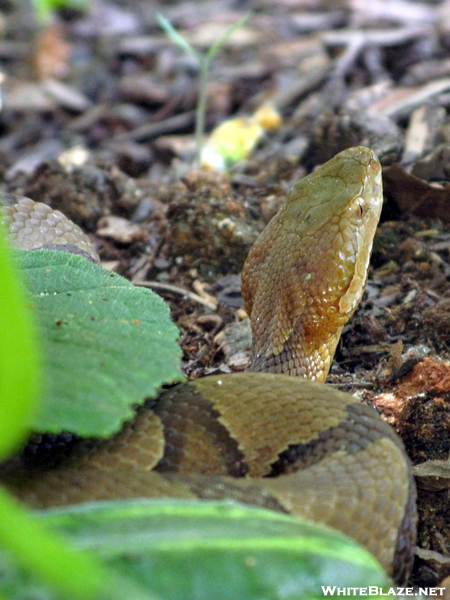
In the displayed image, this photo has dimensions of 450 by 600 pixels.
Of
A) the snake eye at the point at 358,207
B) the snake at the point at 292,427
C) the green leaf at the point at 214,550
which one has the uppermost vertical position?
the snake eye at the point at 358,207

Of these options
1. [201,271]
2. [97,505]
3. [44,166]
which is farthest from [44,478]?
[44,166]

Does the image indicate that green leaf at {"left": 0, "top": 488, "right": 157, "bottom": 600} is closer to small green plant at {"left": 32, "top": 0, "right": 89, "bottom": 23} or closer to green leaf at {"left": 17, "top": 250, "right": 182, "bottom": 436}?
green leaf at {"left": 17, "top": 250, "right": 182, "bottom": 436}

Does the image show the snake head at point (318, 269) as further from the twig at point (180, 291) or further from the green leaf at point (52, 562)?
the green leaf at point (52, 562)

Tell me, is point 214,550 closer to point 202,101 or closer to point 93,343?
point 93,343

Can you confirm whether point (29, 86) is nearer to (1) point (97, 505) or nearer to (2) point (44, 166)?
(2) point (44, 166)

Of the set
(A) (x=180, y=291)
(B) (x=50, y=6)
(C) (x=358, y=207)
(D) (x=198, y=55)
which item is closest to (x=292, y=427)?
(C) (x=358, y=207)

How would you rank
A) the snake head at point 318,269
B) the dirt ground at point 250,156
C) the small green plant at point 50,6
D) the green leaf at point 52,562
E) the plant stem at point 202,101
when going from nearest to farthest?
1. the green leaf at point 52,562
2. the snake head at point 318,269
3. the dirt ground at point 250,156
4. the plant stem at point 202,101
5. the small green plant at point 50,6

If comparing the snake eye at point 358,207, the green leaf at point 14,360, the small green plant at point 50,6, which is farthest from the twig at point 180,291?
the small green plant at point 50,6
